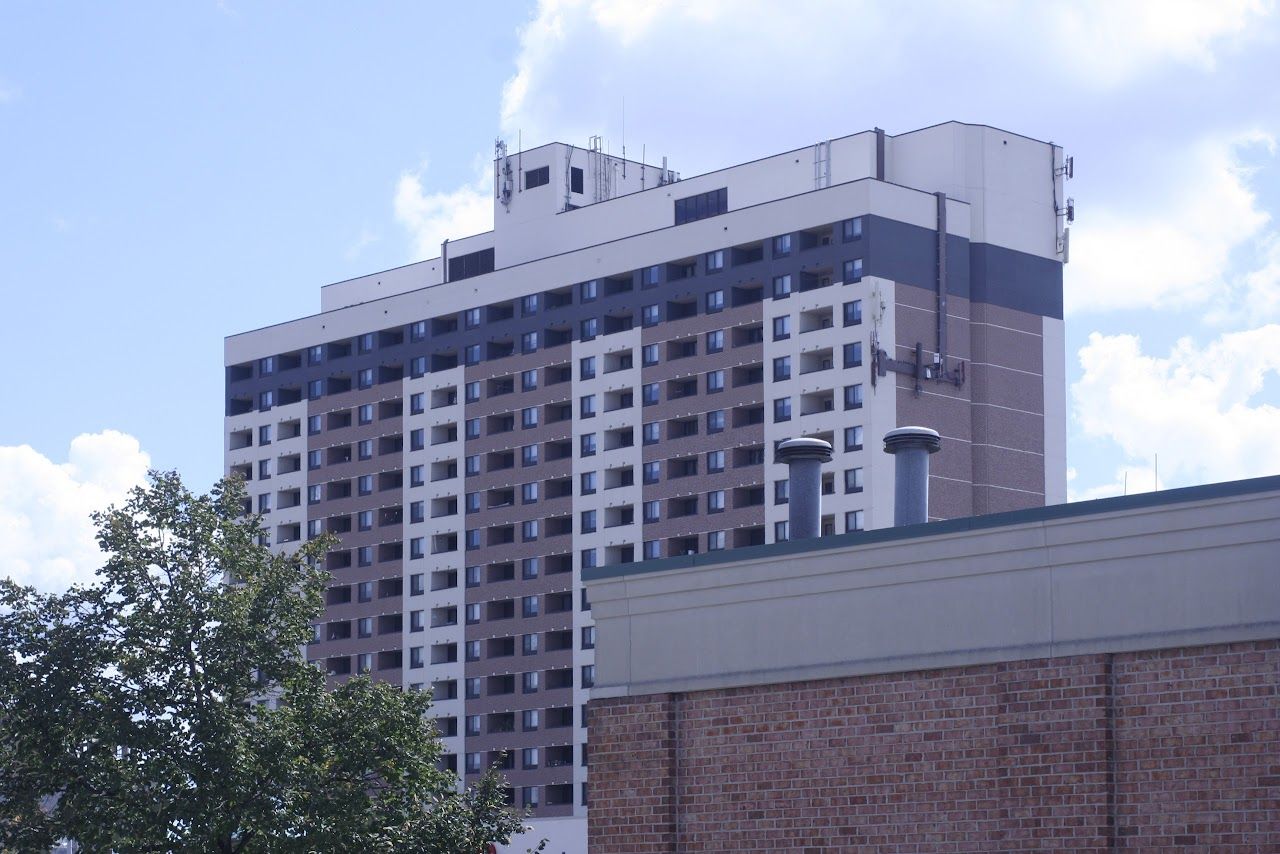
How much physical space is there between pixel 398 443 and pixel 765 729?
4541 inches

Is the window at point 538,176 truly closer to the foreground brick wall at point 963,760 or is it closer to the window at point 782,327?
the window at point 782,327

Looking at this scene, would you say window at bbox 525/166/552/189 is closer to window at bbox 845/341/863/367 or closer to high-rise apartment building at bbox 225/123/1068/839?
high-rise apartment building at bbox 225/123/1068/839

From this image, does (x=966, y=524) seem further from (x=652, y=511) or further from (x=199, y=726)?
(x=652, y=511)

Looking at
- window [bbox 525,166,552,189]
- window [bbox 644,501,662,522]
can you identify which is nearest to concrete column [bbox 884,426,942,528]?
window [bbox 644,501,662,522]

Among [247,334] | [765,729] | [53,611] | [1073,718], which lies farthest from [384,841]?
[247,334]

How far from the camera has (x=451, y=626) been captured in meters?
129

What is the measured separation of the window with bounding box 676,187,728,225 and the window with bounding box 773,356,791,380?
423 inches

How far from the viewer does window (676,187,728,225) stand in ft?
400

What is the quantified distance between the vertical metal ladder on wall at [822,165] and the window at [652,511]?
2042cm

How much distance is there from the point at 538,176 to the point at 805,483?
349 feet

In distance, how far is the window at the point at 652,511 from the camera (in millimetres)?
119062

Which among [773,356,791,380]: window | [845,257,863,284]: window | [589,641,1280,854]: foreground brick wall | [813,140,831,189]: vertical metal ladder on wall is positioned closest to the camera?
[589,641,1280,854]: foreground brick wall

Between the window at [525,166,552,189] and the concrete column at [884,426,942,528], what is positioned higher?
the window at [525,166,552,189]

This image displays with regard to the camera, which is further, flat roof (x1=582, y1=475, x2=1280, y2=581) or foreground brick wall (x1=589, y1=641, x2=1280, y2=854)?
flat roof (x1=582, y1=475, x2=1280, y2=581)
